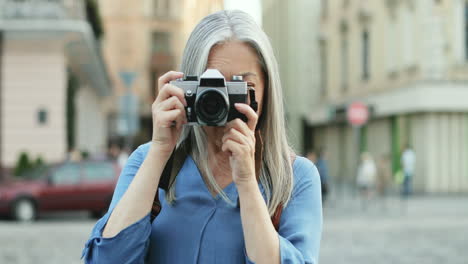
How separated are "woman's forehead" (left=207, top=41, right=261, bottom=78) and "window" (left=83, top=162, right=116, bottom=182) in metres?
14.7

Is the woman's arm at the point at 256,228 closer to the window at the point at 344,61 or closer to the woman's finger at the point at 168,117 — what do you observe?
the woman's finger at the point at 168,117

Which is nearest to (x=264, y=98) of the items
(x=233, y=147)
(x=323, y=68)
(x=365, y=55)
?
(x=233, y=147)

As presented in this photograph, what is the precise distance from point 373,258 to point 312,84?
108 ft

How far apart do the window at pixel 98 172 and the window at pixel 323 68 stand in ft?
82.2

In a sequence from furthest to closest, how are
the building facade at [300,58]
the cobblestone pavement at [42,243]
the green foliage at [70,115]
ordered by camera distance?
1. the building facade at [300,58]
2. the green foliage at [70,115]
3. the cobblestone pavement at [42,243]

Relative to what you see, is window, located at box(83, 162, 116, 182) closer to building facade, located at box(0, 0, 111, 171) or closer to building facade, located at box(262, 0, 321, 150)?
building facade, located at box(0, 0, 111, 171)

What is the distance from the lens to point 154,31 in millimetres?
58844

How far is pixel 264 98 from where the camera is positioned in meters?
2.17

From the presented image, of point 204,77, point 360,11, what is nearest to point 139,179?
point 204,77

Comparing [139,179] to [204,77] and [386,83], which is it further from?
[386,83]

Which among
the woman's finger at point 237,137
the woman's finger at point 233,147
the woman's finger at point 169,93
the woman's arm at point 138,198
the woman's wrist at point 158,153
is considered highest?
the woman's finger at point 169,93

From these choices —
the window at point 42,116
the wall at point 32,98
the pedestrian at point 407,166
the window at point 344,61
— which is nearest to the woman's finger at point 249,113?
the pedestrian at point 407,166

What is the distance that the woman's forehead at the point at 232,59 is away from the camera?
207cm

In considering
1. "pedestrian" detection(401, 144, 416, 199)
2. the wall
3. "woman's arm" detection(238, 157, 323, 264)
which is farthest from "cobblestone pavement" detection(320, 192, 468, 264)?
the wall
